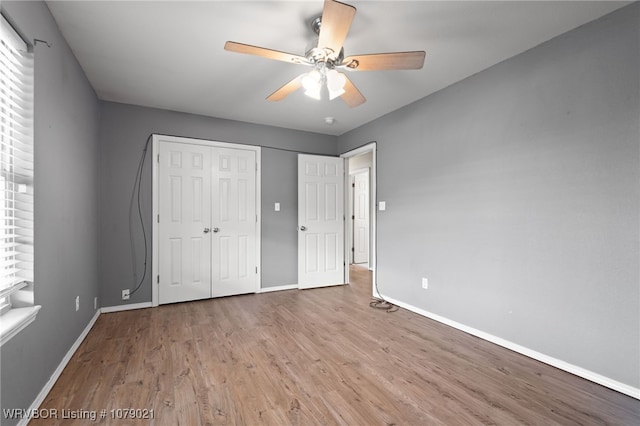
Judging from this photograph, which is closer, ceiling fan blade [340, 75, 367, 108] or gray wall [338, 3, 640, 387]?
gray wall [338, 3, 640, 387]

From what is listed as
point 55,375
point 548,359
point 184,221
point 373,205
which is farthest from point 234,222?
point 548,359

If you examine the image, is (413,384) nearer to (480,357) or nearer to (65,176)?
(480,357)

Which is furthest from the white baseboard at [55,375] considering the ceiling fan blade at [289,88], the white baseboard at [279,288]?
the ceiling fan blade at [289,88]

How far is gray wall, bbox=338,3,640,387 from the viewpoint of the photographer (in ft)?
6.31

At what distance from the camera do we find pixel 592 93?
2064 millimetres

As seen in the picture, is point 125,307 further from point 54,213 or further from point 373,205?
point 373,205

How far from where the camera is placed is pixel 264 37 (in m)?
2.22

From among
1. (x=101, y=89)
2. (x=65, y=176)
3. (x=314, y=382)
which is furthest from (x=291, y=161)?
(x=314, y=382)

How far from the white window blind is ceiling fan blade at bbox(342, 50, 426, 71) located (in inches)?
73.6

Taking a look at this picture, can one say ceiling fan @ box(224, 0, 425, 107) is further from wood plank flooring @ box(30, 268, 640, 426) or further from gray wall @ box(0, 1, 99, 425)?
wood plank flooring @ box(30, 268, 640, 426)

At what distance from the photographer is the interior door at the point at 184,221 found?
12.1ft

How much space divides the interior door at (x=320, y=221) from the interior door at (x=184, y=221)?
1.37m

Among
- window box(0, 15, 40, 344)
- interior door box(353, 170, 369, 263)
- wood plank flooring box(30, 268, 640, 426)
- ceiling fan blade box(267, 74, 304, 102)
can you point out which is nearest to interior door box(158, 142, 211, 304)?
wood plank flooring box(30, 268, 640, 426)

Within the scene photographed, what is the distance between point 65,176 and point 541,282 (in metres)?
3.82
